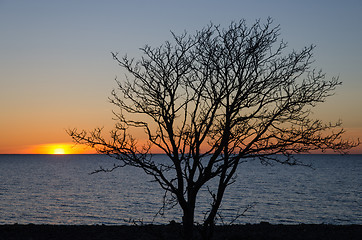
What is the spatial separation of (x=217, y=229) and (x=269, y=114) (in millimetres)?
10599

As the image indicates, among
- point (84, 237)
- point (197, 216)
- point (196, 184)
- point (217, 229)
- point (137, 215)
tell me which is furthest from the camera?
point (137, 215)

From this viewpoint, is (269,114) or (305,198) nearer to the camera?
(269,114)

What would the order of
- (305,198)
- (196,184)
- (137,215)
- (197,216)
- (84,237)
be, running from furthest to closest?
1. (305,198)
2. (137,215)
3. (197,216)
4. (84,237)
5. (196,184)

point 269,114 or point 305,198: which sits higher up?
point 269,114

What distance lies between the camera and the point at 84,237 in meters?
20.0

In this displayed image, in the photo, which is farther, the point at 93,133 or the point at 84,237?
the point at 84,237

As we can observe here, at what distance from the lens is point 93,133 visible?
47.7 ft

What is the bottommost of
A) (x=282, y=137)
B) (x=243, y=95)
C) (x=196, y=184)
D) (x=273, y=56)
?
(x=196, y=184)

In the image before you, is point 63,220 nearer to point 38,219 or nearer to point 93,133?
point 38,219

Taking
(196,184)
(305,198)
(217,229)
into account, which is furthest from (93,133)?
(305,198)

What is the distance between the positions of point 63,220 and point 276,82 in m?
35.8

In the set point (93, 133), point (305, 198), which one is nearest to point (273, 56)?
point (93, 133)

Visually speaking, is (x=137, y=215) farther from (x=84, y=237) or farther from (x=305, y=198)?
(x=305, y=198)

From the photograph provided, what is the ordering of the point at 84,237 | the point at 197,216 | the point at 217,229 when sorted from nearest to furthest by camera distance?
1. the point at 84,237
2. the point at 217,229
3. the point at 197,216
